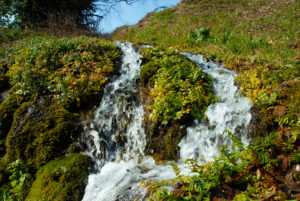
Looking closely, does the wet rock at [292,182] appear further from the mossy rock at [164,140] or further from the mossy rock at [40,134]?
the mossy rock at [40,134]

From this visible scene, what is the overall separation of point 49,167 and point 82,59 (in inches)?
130

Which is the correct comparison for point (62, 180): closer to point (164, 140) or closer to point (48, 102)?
point (164, 140)

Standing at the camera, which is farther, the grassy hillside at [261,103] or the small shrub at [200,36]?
the small shrub at [200,36]

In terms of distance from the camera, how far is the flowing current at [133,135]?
322cm

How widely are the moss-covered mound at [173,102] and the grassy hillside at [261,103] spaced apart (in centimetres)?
71

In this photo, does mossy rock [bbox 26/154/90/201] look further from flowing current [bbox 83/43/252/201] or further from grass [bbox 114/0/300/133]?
grass [bbox 114/0/300/133]

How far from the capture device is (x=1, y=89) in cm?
603

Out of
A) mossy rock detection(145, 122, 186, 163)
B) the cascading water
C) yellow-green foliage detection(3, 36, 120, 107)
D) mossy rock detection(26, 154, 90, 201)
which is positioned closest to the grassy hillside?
the cascading water

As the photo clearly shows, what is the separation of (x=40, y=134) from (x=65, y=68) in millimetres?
2169

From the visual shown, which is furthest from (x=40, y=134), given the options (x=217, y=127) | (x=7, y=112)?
(x=217, y=127)

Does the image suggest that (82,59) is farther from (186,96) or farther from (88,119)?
(186,96)

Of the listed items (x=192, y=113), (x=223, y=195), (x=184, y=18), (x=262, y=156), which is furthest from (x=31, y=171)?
(x=184, y=18)

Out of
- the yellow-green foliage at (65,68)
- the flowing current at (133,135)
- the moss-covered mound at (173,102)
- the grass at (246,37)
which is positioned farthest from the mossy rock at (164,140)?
the yellow-green foliage at (65,68)

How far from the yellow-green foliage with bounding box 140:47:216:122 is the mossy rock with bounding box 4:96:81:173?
6.44 ft
